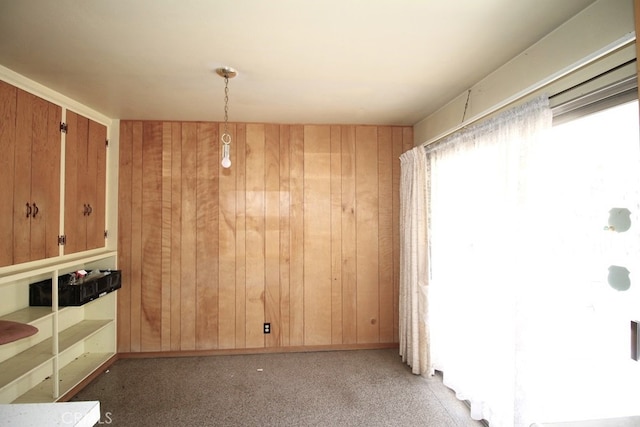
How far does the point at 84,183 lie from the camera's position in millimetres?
2656

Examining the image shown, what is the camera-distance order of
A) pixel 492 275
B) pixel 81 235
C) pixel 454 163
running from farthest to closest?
pixel 81 235, pixel 454 163, pixel 492 275

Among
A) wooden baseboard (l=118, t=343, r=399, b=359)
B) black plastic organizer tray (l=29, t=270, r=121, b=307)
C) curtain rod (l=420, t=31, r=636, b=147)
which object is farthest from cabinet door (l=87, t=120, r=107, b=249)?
curtain rod (l=420, t=31, r=636, b=147)

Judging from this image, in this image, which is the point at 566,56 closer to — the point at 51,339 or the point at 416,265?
the point at 416,265

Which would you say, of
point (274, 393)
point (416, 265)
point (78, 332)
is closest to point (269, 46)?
point (416, 265)

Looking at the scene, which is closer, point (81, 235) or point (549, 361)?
point (549, 361)

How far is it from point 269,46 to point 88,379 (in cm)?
313

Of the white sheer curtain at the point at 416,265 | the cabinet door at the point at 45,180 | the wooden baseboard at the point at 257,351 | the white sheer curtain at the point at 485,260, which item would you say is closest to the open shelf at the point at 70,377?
the wooden baseboard at the point at 257,351

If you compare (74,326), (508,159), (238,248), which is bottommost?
(74,326)

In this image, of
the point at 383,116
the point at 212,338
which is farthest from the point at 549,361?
the point at 212,338

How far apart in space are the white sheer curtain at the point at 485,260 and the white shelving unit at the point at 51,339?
9.93 feet

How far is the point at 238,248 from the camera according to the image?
3139 mm

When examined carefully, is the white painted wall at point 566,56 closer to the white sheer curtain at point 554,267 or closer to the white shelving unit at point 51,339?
the white sheer curtain at point 554,267

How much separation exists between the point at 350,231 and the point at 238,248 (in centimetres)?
122

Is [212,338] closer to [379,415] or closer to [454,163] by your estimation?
[379,415]
